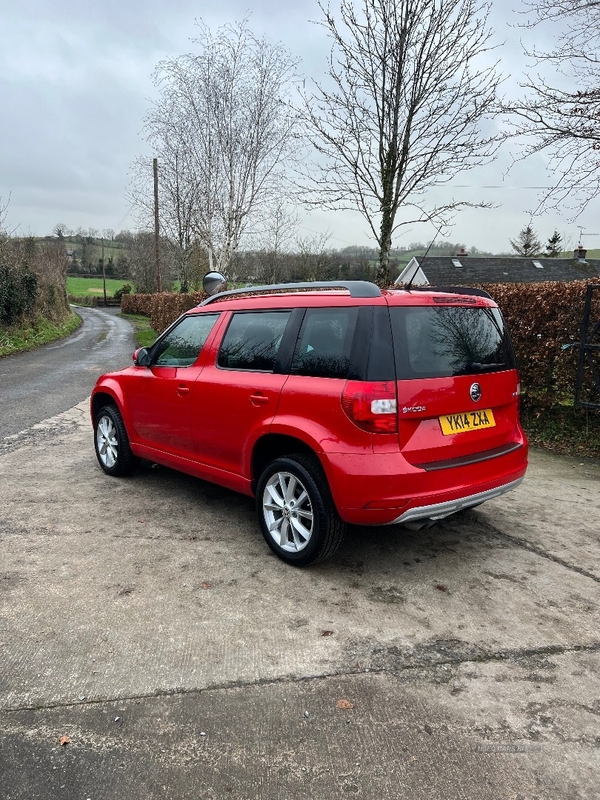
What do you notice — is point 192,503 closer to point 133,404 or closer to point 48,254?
point 133,404

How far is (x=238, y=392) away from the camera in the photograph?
393cm

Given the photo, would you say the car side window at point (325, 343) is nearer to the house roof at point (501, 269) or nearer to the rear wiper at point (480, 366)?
the rear wiper at point (480, 366)

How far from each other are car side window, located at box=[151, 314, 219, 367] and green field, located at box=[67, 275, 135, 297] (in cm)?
7140

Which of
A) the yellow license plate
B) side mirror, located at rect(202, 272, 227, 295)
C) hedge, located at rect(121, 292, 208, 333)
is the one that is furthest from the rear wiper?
hedge, located at rect(121, 292, 208, 333)

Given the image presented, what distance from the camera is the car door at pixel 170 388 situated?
4496 mm

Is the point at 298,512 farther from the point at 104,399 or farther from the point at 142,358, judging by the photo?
the point at 104,399

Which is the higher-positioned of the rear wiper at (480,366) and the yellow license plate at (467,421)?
the rear wiper at (480,366)

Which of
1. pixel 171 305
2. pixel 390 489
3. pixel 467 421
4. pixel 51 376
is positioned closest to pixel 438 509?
pixel 390 489

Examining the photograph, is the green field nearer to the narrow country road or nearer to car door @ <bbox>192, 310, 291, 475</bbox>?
the narrow country road

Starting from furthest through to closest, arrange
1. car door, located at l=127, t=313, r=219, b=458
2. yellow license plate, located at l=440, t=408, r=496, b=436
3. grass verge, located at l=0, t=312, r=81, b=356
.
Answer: grass verge, located at l=0, t=312, r=81, b=356, car door, located at l=127, t=313, r=219, b=458, yellow license plate, located at l=440, t=408, r=496, b=436

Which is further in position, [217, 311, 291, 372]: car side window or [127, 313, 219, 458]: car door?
[127, 313, 219, 458]: car door

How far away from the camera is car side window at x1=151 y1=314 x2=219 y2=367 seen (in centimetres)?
455

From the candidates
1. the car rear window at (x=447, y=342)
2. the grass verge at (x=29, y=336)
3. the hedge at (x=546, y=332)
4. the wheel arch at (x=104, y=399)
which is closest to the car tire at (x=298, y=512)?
the car rear window at (x=447, y=342)

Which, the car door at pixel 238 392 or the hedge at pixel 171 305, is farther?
the hedge at pixel 171 305
